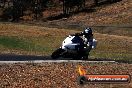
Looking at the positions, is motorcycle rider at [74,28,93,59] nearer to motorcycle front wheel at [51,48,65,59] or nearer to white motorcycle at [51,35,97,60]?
white motorcycle at [51,35,97,60]

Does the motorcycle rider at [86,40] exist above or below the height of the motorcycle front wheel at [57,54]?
above

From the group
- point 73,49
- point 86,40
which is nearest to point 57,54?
point 73,49

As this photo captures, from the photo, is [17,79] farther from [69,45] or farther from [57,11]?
[57,11]

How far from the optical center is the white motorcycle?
24641 mm

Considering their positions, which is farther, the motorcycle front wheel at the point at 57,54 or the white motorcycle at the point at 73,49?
the motorcycle front wheel at the point at 57,54

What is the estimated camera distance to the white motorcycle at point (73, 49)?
24641 mm

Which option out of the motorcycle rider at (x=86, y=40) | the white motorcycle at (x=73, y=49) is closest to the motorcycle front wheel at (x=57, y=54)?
the white motorcycle at (x=73, y=49)

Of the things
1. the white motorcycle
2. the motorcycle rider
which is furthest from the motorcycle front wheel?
the motorcycle rider

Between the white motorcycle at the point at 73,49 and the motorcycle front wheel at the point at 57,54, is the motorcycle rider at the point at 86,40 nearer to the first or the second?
the white motorcycle at the point at 73,49

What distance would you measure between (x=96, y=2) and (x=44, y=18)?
57.6 feet

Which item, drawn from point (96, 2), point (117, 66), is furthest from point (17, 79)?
point (96, 2)

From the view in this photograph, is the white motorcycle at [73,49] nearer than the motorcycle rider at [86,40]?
Yes

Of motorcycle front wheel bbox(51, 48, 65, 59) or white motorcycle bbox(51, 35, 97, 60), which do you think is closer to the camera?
white motorcycle bbox(51, 35, 97, 60)

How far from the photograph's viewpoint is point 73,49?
24.8 meters
